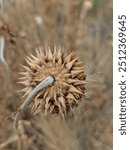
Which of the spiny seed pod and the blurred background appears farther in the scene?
the blurred background

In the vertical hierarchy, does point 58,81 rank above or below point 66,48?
below

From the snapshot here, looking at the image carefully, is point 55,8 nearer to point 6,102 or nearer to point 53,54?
point 6,102

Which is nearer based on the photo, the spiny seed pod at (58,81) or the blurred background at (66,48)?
the spiny seed pod at (58,81)

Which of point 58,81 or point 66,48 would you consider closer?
point 58,81

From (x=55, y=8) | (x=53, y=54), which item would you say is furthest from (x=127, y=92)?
(x=55, y=8)
